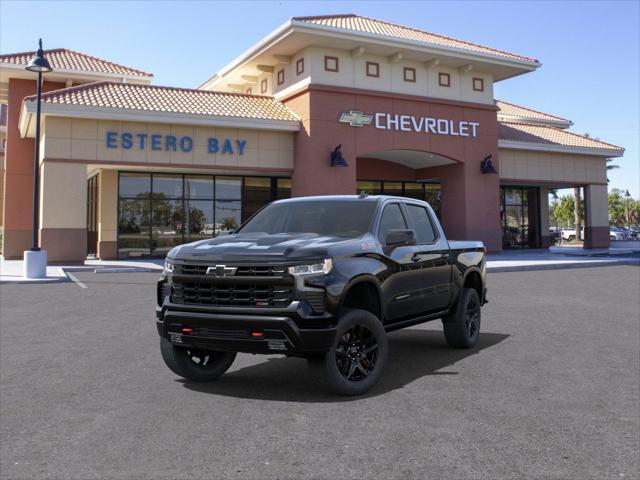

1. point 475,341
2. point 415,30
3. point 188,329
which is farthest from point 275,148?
point 188,329

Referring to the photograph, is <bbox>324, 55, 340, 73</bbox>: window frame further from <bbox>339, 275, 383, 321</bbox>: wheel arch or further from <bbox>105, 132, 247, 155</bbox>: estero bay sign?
<bbox>339, 275, 383, 321</bbox>: wheel arch

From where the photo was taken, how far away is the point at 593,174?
35.0 meters

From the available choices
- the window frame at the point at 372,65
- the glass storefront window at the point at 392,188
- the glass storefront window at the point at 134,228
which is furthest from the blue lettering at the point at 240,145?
the glass storefront window at the point at 392,188

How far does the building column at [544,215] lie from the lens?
126 ft

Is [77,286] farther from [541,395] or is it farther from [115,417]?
[541,395]

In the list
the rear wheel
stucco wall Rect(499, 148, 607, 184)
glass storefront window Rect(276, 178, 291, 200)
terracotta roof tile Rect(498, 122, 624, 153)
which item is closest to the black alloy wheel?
the rear wheel

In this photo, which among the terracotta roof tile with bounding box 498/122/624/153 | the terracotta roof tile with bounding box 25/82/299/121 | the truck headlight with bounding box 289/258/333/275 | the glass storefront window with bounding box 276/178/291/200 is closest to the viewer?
the truck headlight with bounding box 289/258/333/275

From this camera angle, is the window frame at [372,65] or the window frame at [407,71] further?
the window frame at [407,71]

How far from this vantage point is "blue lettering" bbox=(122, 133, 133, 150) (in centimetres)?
2350

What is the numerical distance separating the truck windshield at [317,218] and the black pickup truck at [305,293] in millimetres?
14

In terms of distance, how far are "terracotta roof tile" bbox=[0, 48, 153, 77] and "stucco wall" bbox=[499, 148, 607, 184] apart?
19.8 metres

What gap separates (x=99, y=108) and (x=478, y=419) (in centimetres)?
2140

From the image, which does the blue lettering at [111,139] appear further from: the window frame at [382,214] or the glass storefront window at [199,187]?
the window frame at [382,214]

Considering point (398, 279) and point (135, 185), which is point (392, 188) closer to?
point (135, 185)
